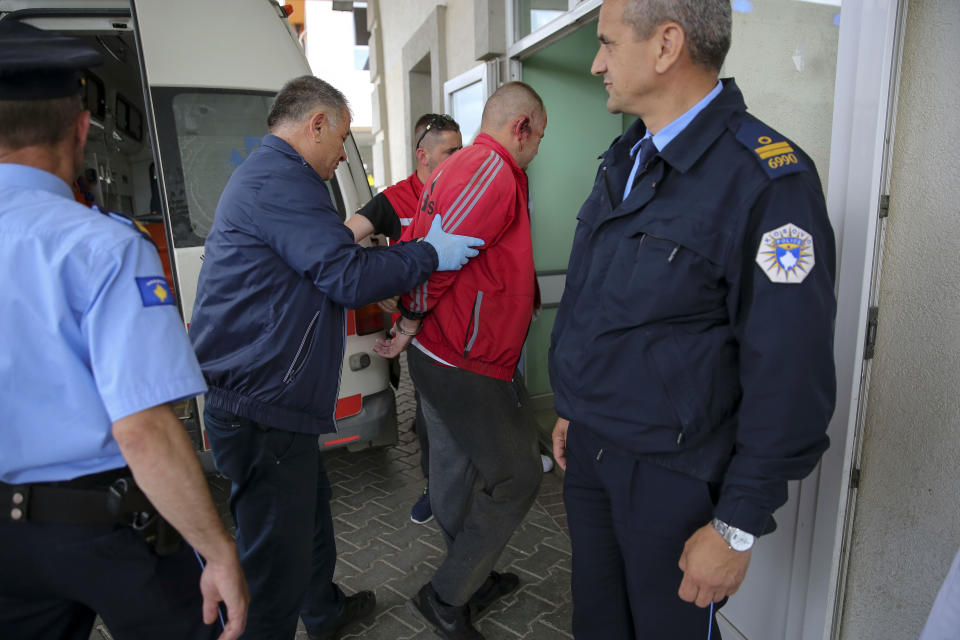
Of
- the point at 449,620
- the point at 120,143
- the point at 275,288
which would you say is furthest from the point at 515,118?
the point at 120,143

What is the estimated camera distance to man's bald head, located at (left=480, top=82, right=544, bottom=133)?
2.45 meters

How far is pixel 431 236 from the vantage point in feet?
7.34

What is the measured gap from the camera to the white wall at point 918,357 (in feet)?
4.98

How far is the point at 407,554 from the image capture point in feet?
10.8

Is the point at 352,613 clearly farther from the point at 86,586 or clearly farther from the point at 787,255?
the point at 787,255

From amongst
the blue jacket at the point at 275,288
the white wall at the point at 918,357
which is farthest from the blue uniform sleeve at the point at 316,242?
the white wall at the point at 918,357

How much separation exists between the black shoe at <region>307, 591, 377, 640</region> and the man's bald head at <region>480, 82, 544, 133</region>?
215 centimetres

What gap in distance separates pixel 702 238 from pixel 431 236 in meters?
1.13

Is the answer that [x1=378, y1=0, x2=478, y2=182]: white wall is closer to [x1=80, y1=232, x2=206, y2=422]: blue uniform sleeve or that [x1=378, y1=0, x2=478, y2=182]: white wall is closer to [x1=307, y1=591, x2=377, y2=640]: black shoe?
[x1=307, y1=591, x2=377, y2=640]: black shoe

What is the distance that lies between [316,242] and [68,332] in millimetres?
860

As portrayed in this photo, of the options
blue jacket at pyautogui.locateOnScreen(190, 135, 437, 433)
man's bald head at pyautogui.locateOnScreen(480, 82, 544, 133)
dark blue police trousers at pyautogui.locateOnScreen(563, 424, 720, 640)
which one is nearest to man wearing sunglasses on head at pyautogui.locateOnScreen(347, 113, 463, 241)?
man's bald head at pyautogui.locateOnScreen(480, 82, 544, 133)

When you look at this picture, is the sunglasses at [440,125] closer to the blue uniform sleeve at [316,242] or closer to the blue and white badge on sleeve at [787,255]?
the blue uniform sleeve at [316,242]

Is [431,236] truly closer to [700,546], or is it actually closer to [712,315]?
[712,315]

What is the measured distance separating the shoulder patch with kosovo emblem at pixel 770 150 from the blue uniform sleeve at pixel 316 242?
1177mm
